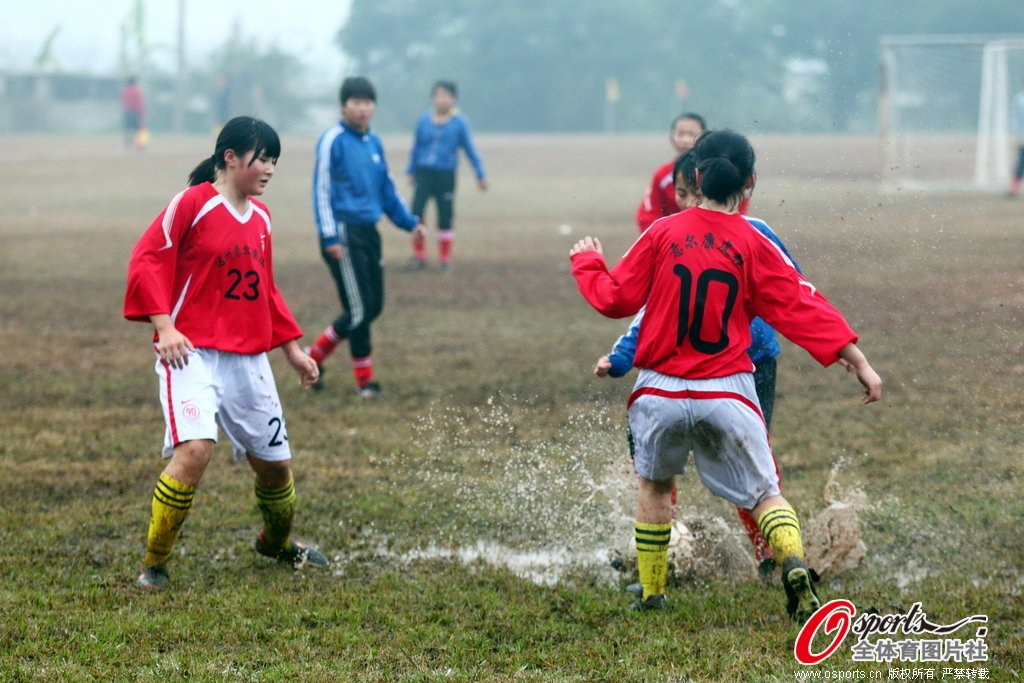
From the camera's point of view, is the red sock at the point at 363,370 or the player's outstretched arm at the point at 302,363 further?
the red sock at the point at 363,370

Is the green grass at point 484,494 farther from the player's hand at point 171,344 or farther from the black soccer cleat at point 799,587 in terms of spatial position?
the player's hand at point 171,344

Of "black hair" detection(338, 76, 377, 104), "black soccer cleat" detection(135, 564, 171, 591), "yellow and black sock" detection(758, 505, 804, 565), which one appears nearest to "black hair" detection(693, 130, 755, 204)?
"yellow and black sock" detection(758, 505, 804, 565)

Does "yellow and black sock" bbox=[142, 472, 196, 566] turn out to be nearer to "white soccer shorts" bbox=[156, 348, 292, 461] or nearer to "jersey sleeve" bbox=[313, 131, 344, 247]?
"white soccer shorts" bbox=[156, 348, 292, 461]

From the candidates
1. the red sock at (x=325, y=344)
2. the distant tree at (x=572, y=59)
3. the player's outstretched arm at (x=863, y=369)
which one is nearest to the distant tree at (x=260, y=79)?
the distant tree at (x=572, y=59)

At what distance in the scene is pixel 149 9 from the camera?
5050 cm

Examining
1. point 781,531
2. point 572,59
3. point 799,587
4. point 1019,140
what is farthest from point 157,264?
point 572,59

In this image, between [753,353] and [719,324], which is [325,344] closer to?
[753,353]

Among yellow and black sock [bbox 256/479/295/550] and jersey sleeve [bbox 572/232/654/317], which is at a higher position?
jersey sleeve [bbox 572/232/654/317]

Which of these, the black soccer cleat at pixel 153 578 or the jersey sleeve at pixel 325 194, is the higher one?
the jersey sleeve at pixel 325 194

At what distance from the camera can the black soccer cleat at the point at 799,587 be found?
12.8 feet

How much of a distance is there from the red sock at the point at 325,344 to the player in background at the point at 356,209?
2.1 inches

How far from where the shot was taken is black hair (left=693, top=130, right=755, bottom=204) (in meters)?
4.07

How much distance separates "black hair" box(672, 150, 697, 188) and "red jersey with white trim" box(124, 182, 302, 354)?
58.5 inches

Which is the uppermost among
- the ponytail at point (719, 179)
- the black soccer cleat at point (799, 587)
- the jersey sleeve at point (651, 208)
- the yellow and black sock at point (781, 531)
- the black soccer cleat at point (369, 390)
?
the ponytail at point (719, 179)
